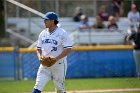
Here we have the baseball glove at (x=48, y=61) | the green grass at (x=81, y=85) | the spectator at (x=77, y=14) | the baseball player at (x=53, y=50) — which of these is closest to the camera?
the baseball glove at (x=48, y=61)

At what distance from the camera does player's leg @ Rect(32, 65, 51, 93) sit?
433 inches

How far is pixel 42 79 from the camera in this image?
11086 mm

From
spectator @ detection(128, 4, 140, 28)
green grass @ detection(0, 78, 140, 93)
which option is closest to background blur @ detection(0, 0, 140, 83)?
spectator @ detection(128, 4, 140, 28)

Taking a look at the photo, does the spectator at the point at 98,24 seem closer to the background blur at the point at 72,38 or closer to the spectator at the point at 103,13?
the background blur at the point at 72,38

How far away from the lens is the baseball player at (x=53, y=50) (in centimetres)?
1115

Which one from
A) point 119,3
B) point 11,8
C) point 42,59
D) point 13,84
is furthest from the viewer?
point 119,3

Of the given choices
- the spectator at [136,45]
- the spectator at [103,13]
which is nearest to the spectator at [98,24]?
the spectator at [103,13]

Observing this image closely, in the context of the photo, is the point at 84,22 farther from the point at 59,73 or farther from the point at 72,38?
the point at 59,73

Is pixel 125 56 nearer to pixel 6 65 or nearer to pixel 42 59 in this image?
pixel 6 65

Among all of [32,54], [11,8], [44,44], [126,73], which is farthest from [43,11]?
[44,44]

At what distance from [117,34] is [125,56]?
252 cm

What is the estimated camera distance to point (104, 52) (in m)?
20.5

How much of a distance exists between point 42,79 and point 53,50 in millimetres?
651

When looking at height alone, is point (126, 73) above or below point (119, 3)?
below
